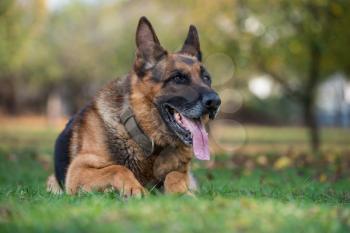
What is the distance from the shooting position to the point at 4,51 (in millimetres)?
19656

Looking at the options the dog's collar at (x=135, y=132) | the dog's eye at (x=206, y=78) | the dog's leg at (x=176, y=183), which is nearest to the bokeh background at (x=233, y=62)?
the dog's leg at (x=176, y=183)

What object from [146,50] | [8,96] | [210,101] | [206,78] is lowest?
[210,101]

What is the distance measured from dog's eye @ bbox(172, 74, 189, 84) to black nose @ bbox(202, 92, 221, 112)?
404mm

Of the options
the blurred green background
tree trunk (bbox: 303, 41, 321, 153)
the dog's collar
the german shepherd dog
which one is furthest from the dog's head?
tree trunk (bbox: 303, 41, 321, 153)

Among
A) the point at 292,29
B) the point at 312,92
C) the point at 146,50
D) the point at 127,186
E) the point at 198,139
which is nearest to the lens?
the point at 127,186

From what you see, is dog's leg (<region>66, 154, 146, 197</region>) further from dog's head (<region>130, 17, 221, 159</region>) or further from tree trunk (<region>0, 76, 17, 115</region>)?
tree trunk (<region>0, 76, 17, 115</region>)

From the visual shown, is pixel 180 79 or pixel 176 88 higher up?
pixel 180 79

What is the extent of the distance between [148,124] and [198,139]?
63 cm

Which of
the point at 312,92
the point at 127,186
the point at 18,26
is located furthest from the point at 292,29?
the point at 127,186

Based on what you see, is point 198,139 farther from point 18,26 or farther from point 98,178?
point 18,26

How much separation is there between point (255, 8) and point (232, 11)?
0.75 meters

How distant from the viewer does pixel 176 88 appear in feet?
21.1

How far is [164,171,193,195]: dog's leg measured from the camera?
19.2 ft

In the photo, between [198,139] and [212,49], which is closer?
[198,139]
